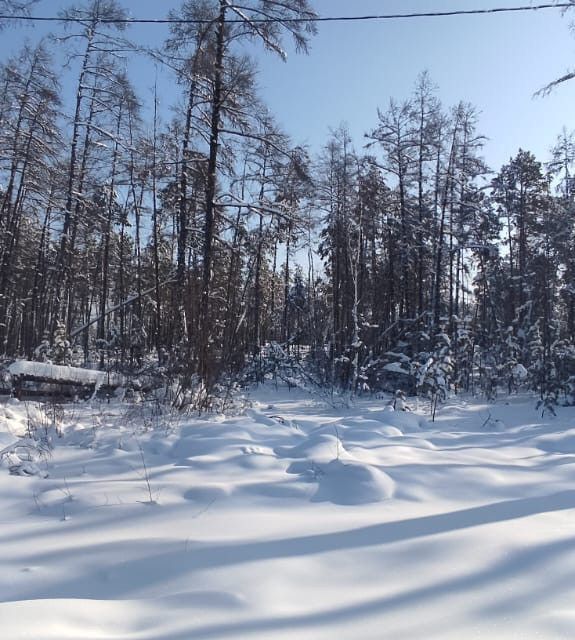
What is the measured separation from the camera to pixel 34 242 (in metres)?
24.5

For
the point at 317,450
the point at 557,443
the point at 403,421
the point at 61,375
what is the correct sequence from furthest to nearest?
the point at 61,375 → the point at 403,421 → the point at 557,443 → the point at 317,450

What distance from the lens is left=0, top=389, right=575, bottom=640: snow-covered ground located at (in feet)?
5.96

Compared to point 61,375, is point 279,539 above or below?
below

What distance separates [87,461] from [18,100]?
41.5 feet

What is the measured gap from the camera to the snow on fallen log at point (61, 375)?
24.4 ft

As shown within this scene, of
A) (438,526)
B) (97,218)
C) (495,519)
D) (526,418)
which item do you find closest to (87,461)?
(438,526)

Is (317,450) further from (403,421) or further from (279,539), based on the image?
(403,421)

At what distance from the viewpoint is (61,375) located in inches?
309

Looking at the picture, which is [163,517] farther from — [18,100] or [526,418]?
[18,100]

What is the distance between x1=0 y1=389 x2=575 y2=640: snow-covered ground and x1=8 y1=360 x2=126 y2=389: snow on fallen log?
2544 mm

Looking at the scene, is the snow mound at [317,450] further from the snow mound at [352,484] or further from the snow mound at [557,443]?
the snow mound at [557,443]

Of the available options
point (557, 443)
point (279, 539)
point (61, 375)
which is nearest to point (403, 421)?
point (557, 443)

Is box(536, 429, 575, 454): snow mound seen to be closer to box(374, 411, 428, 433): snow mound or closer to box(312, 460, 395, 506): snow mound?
box(374, 411, 428, 433): snow mound

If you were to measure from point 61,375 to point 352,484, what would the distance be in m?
6.12
